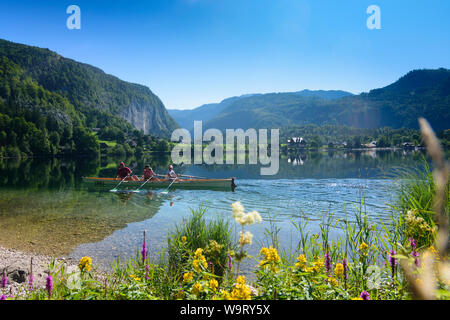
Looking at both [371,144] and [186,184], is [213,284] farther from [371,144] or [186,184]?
[371,144]

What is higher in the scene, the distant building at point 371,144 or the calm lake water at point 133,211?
the distant building at point 371,144

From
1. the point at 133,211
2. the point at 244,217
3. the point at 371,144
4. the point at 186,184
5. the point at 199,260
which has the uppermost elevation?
the point at 371,144

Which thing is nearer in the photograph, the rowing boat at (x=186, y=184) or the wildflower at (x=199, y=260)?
the wildflower at (x=199, y=260)

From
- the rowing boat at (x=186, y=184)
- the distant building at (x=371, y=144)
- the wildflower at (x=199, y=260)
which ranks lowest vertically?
the rowing boat at (x=186, y=184)

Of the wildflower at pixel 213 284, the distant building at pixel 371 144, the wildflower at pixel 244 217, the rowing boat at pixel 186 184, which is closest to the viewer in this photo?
the wildflower at pixel 244 217

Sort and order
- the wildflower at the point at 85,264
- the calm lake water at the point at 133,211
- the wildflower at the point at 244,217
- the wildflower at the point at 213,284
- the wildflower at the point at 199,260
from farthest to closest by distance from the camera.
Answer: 1. the calm lake water at the point at 133,211
2. the wildflower at the point at 199,260
3. the wildflower at the point at 85,264
4. the wildflower at the point at 213,284
5. the wildflower at the point at 244,217

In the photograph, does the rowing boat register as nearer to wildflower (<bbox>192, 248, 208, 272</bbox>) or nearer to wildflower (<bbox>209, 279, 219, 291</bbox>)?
wildflower (<bbox>192, 248, 208, 272</bbox>)

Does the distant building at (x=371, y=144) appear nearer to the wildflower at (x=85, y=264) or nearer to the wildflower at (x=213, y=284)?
the wildflower at (x=213, y=284)

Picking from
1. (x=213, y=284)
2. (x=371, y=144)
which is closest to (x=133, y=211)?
(x=213, y=284)

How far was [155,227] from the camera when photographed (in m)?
12.9

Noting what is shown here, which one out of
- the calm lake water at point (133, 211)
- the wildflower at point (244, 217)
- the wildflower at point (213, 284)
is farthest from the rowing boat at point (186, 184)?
the wildflower at point (244, 217)

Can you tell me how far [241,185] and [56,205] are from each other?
1495 cm

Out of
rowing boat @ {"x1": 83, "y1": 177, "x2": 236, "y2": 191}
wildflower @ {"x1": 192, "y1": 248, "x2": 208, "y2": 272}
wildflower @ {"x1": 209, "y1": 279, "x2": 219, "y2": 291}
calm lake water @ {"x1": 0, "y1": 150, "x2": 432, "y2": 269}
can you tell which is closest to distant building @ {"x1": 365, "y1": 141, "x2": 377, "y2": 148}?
calm lake water @ {"x1": 0, "y1": 150, "x2": 432, "y2": 269}

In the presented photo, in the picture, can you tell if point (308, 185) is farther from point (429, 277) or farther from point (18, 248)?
point (429, 277)
